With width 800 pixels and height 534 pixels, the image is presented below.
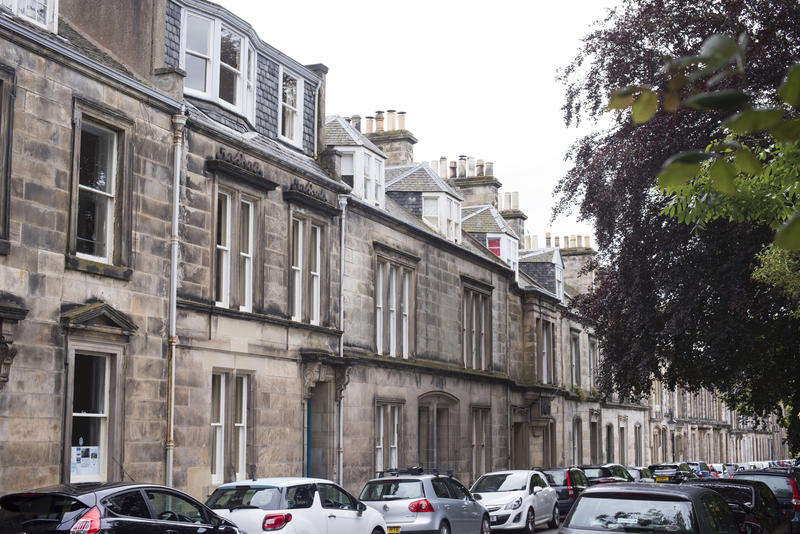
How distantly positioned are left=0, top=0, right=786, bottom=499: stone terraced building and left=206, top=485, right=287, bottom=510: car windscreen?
2607mm

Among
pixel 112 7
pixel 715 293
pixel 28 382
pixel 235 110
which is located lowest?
pixel 28 382

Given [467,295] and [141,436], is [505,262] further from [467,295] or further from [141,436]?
[141,436]

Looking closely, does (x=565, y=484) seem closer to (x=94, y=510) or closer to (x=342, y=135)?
(x=342, y=135)

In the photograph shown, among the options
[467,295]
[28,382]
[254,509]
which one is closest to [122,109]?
[28,382]

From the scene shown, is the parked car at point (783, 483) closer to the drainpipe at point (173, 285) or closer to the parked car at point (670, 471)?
the parked car at point (670, 471)

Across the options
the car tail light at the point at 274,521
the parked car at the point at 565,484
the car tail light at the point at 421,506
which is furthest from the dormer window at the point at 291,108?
the car tail light at the point at 274,521

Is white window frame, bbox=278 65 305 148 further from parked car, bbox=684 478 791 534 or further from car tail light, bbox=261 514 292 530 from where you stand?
parked car, bbox=684 478 791 534

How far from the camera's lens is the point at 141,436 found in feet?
54.6

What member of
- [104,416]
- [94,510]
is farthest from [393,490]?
[94,510]

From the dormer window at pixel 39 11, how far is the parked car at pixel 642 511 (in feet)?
38.0

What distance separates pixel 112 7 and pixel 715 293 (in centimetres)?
1372

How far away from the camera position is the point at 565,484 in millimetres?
26578

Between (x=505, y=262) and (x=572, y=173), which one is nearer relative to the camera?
(x=572, y=173)

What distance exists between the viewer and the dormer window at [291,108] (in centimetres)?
2347
